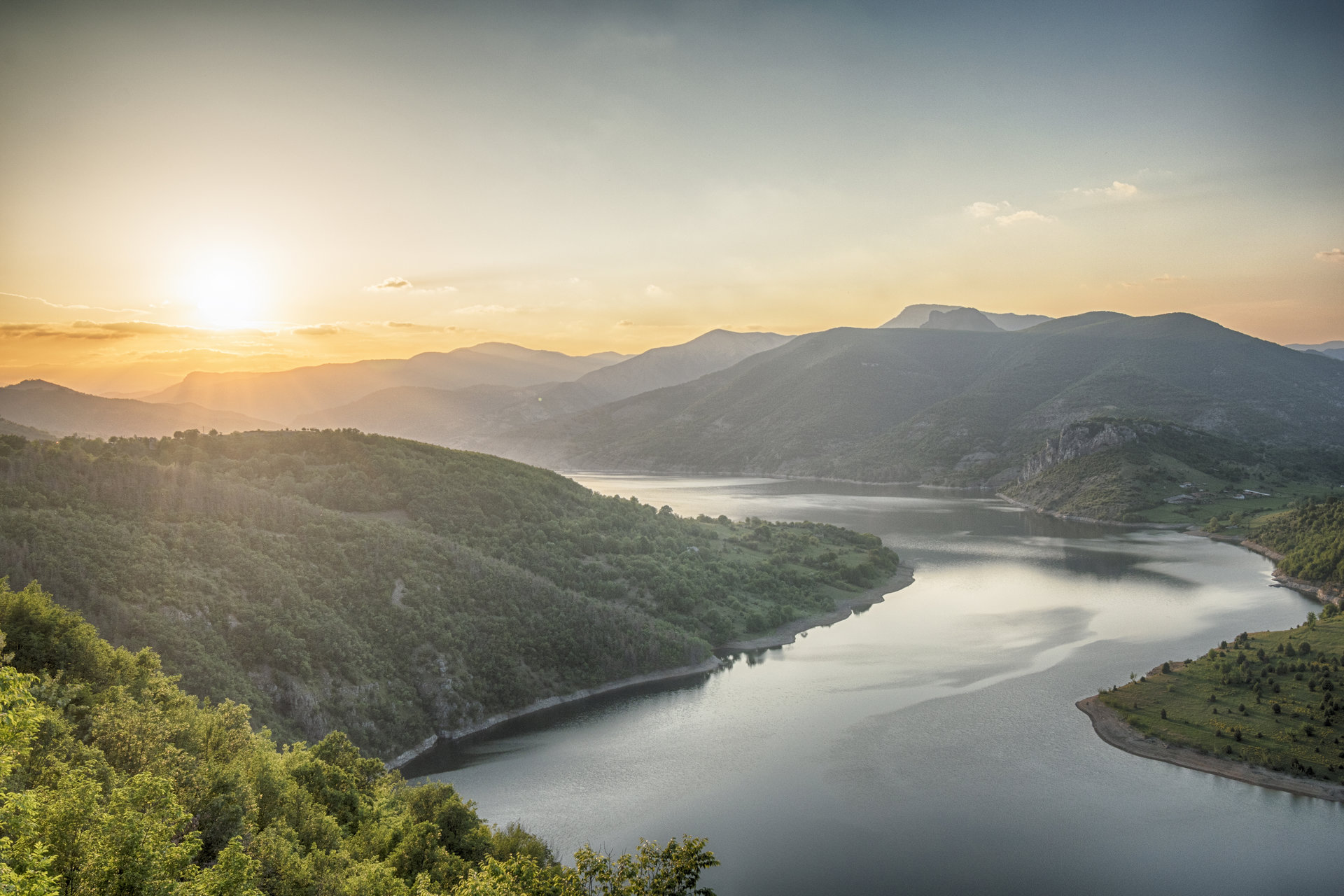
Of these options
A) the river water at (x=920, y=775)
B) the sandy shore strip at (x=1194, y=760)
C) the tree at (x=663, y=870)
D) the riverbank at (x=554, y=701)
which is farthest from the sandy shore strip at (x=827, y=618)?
the tree at (x=663, y=870)

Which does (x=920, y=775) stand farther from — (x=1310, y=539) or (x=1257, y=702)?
(x=1310, y=539)

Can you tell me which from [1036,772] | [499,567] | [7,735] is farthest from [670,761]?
[7,735]

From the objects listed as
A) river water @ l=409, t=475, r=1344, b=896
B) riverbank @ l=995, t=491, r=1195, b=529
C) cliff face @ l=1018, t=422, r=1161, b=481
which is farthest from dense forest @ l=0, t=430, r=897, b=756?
cliff face @ l=1018, t=422, r=1161, b=481

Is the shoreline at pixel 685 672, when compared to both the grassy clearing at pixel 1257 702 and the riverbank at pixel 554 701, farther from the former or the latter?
the grassy clearing at pixel 1257 702

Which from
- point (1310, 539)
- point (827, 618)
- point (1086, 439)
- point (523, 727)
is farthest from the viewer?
point (1086, 439)

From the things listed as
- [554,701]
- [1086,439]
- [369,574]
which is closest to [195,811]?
[554,701]

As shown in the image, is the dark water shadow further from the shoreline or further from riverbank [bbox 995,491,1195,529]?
riverbank [bbox 995,491,1195,529]
